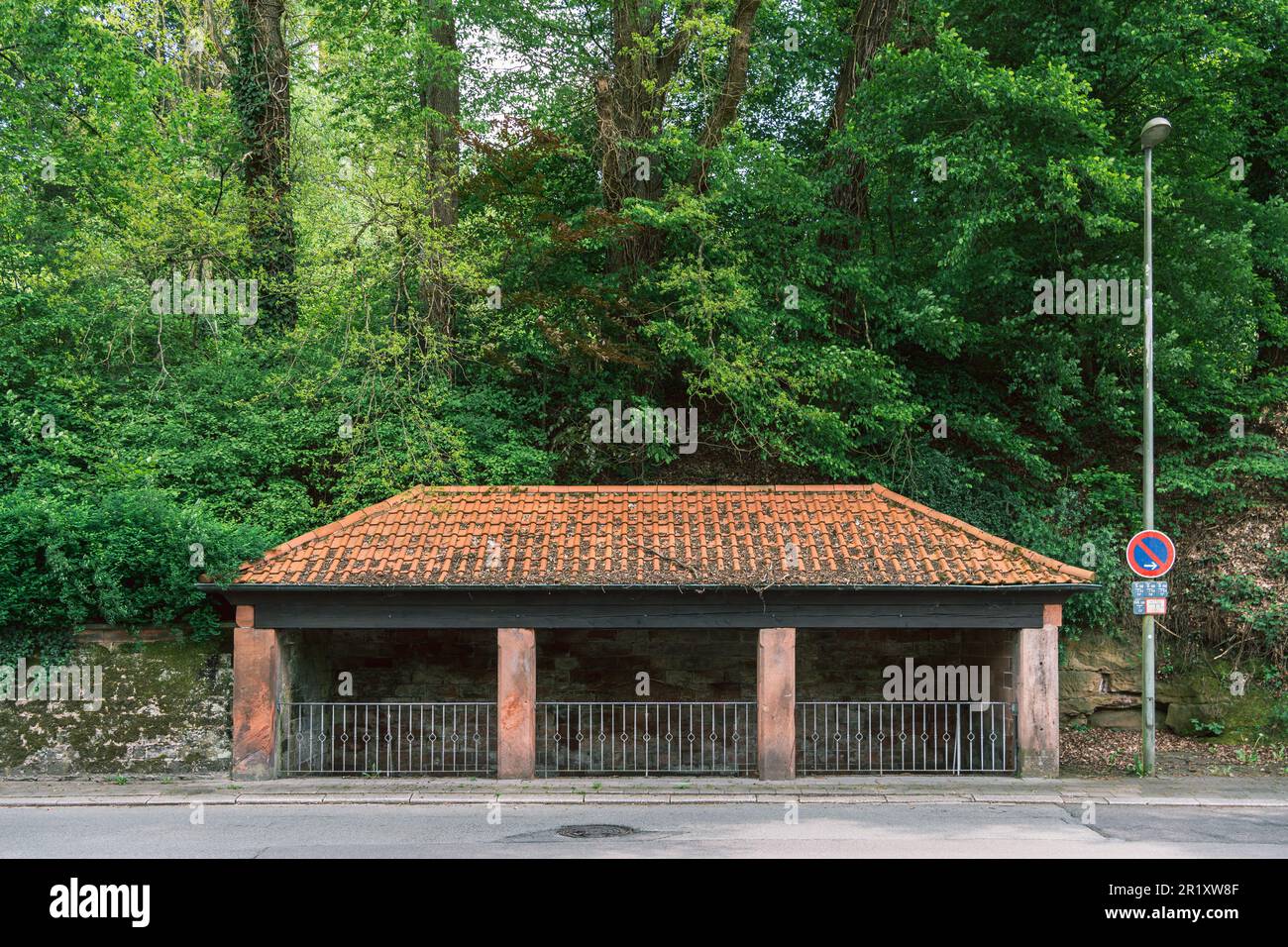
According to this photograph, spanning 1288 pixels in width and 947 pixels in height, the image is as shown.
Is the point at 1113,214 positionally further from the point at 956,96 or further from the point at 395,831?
the point at 395,831

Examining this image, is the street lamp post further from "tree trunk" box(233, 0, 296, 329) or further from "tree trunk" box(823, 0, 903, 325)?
"tree trunk" box(233, 0, 296, 329)

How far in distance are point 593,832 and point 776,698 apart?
14.4ft

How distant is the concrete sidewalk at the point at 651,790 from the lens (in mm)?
13281

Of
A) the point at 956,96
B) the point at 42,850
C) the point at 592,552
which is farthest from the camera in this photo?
the point at 956,96

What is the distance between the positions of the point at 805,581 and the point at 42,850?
30.8 ft

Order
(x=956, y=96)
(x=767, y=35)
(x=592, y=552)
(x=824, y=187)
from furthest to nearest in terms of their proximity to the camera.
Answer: (x=767, y=35), (x=824, y=187), (x=956, y=96), (x=592, y=552)

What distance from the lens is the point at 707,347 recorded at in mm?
18844

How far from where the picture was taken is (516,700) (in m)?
14.9

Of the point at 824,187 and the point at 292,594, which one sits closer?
the point at 292,594

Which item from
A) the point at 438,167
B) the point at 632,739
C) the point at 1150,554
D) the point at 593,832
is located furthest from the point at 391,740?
the point at 1150,554

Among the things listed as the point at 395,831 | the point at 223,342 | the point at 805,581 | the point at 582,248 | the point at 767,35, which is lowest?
the point at 395,831

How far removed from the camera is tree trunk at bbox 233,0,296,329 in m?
21.3

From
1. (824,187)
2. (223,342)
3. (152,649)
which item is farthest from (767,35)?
(152,649)

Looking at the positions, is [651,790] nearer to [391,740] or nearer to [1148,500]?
[391,740]
